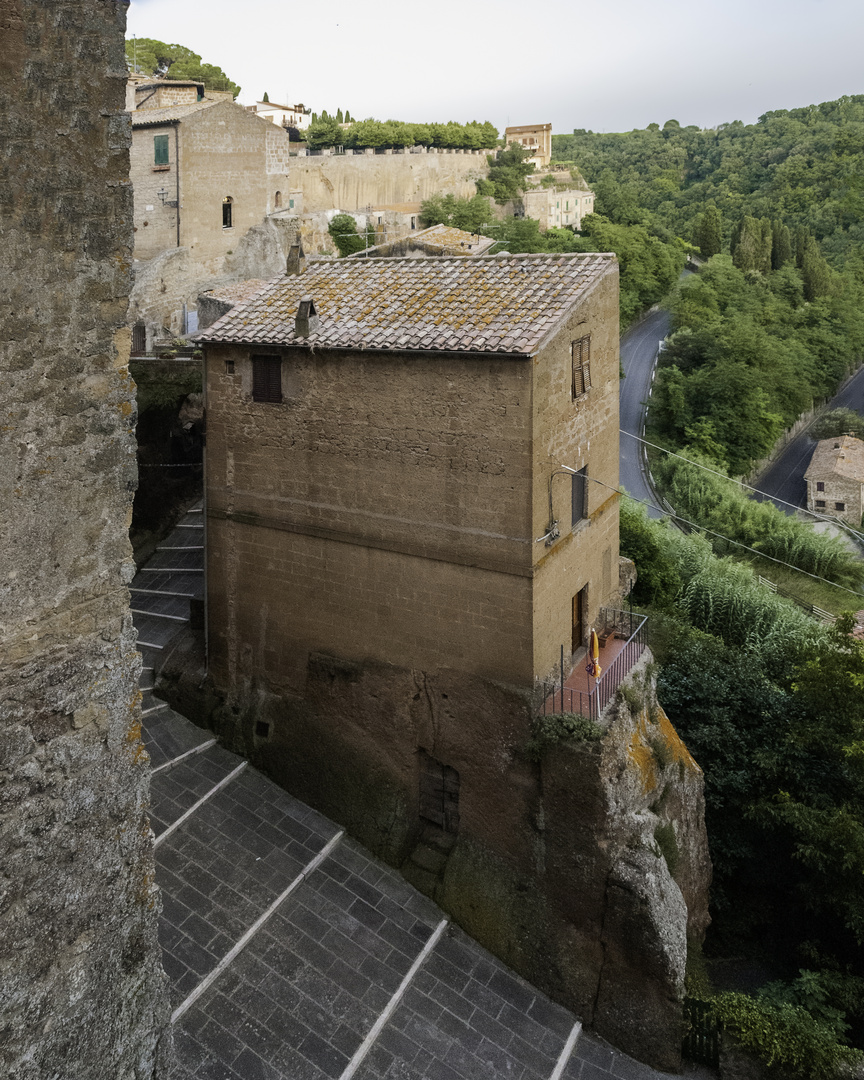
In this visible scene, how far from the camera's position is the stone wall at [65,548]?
4.37 meters

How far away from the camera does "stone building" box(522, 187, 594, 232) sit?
65.8 meters

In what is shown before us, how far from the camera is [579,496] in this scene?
12.9m

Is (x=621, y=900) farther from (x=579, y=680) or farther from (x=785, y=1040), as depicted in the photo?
(x=579, y=680)

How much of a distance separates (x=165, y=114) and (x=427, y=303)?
23.1 metres

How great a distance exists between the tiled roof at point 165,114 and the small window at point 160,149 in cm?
49

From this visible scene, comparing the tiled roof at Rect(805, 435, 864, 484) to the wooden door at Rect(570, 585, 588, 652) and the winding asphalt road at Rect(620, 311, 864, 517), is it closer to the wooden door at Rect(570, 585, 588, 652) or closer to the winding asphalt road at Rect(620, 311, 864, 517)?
the winding asphalt road at Rect(620, 311, 864, 517)

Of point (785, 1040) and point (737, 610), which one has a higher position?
A: point (737, 610)

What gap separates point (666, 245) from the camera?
69.8 metres

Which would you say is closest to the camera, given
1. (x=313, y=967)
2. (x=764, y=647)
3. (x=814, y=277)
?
(x=313, y=967)

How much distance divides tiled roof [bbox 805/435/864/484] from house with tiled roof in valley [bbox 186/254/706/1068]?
33341 mm

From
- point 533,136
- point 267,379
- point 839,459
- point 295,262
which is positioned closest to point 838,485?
point 839,459

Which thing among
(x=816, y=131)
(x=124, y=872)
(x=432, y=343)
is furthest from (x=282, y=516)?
(x=816, y=131)

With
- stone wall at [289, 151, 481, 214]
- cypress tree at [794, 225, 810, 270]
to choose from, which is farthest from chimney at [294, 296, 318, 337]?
cypress tree at [794, 225, 810, 270]

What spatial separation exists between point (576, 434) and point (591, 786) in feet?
→ 14.8
